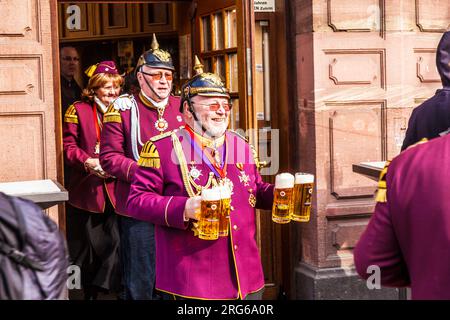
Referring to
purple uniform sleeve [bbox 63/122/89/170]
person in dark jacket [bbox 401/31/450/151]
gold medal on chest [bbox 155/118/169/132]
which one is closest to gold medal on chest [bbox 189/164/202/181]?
person in dark jacket [bbox 401/31/450/151]

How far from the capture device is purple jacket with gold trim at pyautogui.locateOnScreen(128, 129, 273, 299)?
13.4 ft

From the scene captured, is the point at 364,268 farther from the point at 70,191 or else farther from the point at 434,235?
the point at 70,191

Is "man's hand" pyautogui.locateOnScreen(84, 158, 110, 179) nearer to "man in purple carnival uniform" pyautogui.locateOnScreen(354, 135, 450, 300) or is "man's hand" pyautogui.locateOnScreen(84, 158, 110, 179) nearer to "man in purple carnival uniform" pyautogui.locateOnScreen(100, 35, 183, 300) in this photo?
"man in purple carnival uniform" pyautogui.locateOnScreen(100, 35, 183, 300)

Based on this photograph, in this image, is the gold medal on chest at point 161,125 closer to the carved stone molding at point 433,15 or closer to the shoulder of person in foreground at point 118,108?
the shoulder of person in foreground at point 118,108

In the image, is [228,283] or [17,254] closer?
[17,254]

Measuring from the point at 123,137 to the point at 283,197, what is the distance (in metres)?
1.75

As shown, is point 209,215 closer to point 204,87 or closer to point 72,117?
point 204,87

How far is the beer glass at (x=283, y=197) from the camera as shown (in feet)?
13.5

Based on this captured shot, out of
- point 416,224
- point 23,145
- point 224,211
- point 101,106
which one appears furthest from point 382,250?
point 101,106

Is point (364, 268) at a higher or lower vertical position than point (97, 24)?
lower

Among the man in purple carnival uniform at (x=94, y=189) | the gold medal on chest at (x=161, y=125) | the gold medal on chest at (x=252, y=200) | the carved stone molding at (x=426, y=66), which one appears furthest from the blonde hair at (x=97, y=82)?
the gold medal on chest at (x=252, y=200)

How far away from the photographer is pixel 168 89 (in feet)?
18.6

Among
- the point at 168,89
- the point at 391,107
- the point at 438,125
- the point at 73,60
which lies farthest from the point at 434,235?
the point at 73,60

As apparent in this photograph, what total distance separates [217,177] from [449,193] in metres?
1.60
